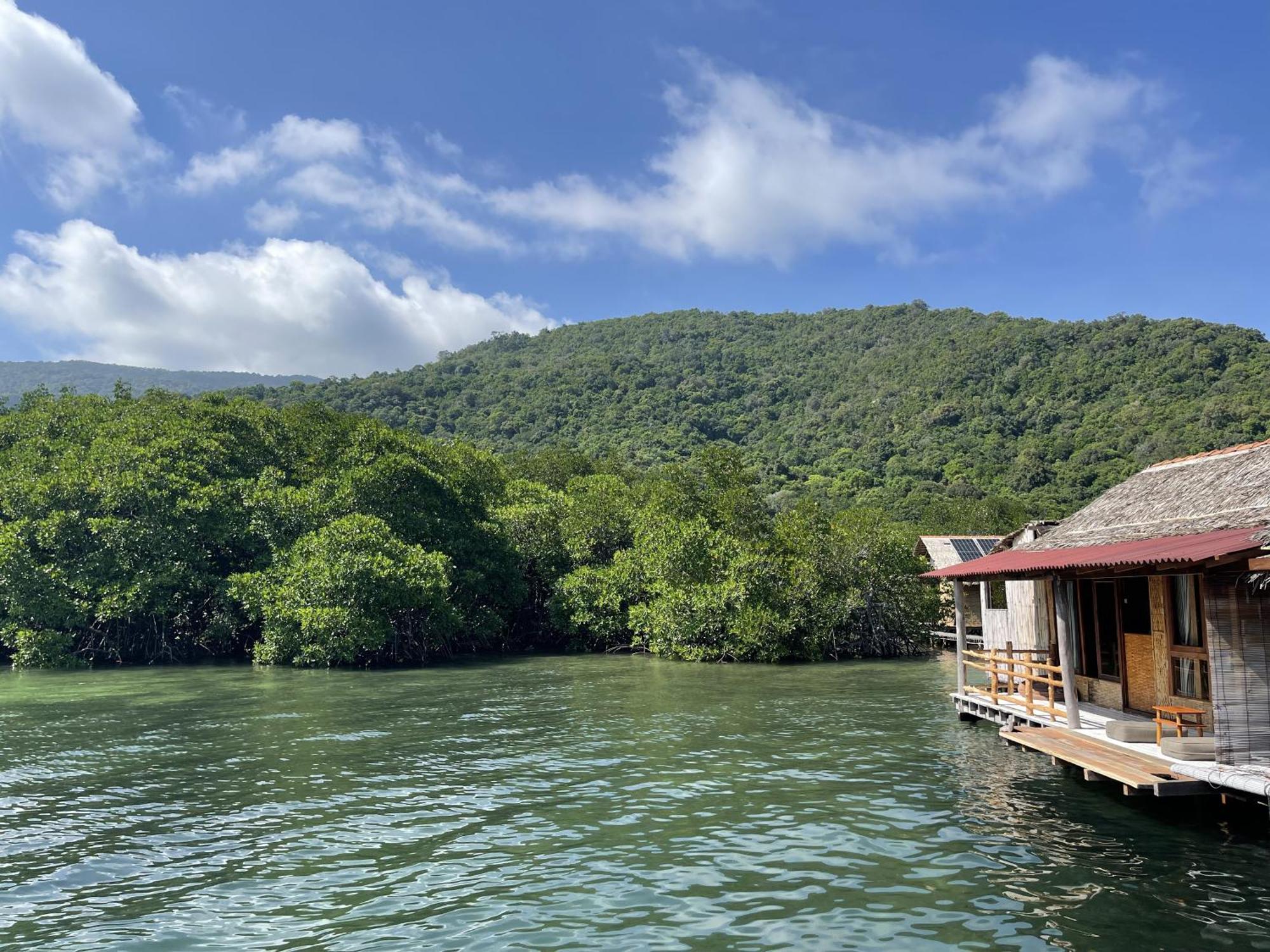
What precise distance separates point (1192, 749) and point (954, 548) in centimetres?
3303

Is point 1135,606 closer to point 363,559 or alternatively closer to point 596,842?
point 596,842

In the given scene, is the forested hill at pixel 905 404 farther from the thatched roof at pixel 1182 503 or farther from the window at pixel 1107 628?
the window at pixel 1107 628

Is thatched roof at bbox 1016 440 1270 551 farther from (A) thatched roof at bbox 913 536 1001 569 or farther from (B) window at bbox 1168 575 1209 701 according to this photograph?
(A) thatched roof at bbox 913 536 1001 569

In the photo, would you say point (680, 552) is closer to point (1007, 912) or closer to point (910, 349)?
point (1007, 912)

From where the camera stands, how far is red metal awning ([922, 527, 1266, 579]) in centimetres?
1065

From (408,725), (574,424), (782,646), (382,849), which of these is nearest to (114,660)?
(408,725)

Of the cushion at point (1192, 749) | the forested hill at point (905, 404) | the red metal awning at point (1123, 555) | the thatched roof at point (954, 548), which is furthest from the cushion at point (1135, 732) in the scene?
the forested hill at point (905, 404)

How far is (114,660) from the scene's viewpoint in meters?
39.4

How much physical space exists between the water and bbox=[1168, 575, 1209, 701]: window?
205cm

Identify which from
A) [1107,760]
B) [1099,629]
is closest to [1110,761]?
[1107,760]

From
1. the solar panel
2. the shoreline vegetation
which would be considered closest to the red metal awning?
the shoreline vegetation

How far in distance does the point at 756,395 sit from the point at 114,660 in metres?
94.2

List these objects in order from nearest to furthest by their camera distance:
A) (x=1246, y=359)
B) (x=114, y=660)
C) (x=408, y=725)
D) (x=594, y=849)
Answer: (x=594, y=849)
(x=408, y=725)
(x=114, y=660)
(x=1246, y=359)

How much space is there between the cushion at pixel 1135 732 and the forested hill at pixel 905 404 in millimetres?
54417
